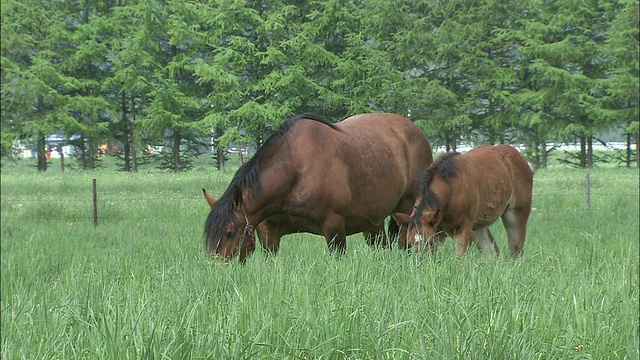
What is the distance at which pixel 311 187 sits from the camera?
5770 mm

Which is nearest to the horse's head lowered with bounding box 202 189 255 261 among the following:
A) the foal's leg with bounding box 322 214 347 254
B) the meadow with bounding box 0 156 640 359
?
the meadow with bounding box 0 156 640 359

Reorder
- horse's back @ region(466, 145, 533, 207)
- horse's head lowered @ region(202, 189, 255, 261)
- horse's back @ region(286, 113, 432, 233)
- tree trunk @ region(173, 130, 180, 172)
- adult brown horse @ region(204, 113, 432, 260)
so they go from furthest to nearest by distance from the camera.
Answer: tree trunk @ region(173, 130, 180, 172)
horse's back @ region(466, 145, 533, 207)
horse's back @ region(286, 113, 432, 233)
adult brown horse @ region(204, 113, 432, 260)
horse's head lowered @ region(202, 189, 255, 261)

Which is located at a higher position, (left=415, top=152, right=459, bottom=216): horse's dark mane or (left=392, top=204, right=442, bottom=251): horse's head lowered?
(left=415, top=152, right=459, bottom=216): horse's dark mane

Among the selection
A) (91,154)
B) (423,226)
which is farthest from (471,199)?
(91,154)

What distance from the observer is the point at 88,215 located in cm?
1205

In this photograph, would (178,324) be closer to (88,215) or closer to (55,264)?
(55,264)

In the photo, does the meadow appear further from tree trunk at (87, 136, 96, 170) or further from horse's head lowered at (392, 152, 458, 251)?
tree trunk at (87, 136, 96, 170)

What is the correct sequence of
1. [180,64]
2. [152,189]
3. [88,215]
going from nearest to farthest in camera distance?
1. [88,215]
2. [152,189]
3. [180,64]

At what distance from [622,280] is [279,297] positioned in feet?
8.36

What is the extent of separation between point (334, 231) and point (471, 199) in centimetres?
142

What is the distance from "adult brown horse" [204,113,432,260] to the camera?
5.36 meters

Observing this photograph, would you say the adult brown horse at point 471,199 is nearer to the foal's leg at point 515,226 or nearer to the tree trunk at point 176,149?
the foal's leg at point 515,226

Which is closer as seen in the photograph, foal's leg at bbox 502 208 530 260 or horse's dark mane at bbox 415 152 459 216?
horse's dark mane at bbox 415 152 459 216

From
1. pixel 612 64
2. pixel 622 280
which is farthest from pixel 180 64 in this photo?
pixel 612 64
